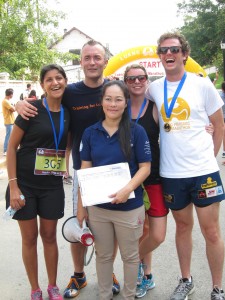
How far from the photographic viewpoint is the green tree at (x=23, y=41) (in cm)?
2284

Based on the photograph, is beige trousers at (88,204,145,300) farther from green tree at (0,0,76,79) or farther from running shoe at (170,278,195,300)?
green tree at (0,0,76,79)

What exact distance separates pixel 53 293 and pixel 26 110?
1614mm

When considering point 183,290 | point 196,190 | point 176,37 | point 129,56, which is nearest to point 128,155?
point 196,190

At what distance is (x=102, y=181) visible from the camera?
254cm

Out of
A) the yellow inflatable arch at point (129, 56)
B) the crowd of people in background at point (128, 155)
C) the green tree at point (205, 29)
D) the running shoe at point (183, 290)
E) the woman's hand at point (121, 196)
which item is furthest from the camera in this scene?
the green tree at point (205, 29)

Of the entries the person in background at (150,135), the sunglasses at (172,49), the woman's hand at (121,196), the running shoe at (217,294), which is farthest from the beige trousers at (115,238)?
the sunglasses at (172,49)

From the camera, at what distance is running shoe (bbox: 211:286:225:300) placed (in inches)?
113

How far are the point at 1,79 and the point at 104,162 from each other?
15.7m

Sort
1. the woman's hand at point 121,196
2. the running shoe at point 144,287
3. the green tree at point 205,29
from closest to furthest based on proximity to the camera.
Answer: the woman's hand at point 121,196, the running shoe at point 144,287, the green tree at point 205,29

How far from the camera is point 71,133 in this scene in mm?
3090

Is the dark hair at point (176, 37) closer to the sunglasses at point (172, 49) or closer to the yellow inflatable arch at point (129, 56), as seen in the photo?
the sunglasses at point (172, 49)

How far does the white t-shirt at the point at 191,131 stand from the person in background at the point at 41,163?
0.87 meters

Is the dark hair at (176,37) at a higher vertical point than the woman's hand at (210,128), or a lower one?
higher

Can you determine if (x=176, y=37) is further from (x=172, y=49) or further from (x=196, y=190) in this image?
(x=196, y=190)
